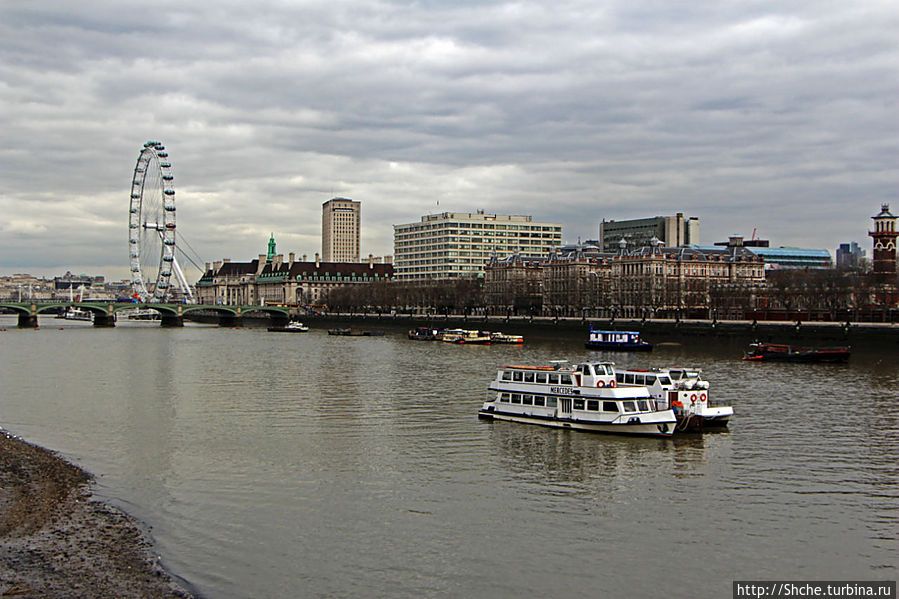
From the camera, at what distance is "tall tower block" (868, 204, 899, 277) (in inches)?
4370

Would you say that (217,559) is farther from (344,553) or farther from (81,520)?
(81,520)

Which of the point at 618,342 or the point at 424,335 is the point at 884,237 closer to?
the point at 618,342

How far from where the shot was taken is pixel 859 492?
24.2 metres

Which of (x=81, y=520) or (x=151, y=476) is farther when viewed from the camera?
(x=151, y=476)

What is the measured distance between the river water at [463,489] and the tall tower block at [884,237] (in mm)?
72210

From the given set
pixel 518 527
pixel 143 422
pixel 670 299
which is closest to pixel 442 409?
pixel 143 422

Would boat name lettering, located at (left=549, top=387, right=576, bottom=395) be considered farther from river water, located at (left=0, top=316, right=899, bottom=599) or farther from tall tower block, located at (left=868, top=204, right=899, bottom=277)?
tall tower block, located at (left=868, top=204, right=899, bottom=277)

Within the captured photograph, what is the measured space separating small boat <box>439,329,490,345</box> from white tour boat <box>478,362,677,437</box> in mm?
55998

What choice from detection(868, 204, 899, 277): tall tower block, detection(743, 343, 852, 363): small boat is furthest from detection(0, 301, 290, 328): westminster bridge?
detection(868, 204, 899, 277): tall tower block

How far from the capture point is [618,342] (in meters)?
82.2

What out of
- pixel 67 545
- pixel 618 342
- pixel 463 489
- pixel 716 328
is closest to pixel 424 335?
pixel 618 342

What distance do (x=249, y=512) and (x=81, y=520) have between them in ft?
12.5

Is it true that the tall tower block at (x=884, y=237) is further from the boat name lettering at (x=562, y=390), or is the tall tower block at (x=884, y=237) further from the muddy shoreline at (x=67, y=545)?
the muddy shoreline at (x=67, y=545)

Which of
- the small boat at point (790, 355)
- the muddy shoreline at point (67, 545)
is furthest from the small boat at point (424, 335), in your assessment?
the muddy shoreline at point (67, 545)
